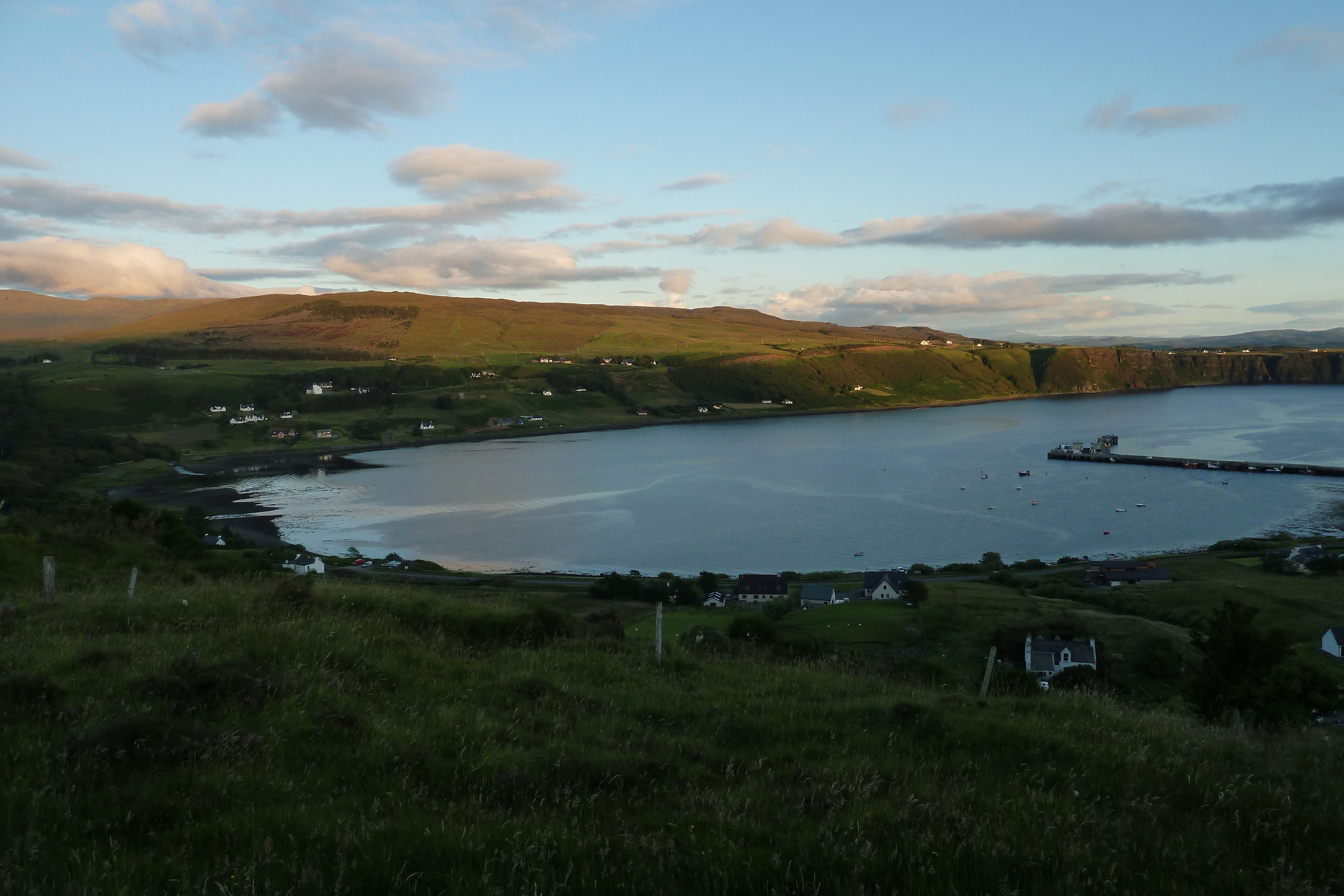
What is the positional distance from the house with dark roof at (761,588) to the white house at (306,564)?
26266 millimetres

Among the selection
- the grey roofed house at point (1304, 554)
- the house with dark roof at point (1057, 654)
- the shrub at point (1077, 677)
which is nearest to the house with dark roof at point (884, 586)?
the house with dark roof at point (1057, 654)

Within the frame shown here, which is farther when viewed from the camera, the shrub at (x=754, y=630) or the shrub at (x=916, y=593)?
the shrub at (x=916, y=593)

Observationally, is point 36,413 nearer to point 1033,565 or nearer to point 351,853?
point 1033,565

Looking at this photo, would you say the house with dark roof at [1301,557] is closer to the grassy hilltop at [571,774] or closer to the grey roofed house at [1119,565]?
the grey roofed house at [1119,565]

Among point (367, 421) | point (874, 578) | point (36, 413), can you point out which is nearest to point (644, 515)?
point (874, 578)

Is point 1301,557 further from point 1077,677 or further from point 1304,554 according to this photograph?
point 1077,677

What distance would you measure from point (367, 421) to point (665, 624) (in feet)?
414

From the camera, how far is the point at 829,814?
4.88 metres

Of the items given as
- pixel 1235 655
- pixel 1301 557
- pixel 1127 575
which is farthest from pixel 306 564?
pixel 1301 557

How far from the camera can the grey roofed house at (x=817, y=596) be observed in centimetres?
4650

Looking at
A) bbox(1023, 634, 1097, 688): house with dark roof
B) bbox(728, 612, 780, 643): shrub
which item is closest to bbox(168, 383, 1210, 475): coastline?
bbox(1023, 634, 1097, 688): house with dark roof

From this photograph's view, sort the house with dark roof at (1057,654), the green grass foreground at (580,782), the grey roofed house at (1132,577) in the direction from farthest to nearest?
the grey roofed house at (1132,577)
the house with dark roof at (1057,654)
the green grass foreground at (580,782)

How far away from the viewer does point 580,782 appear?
5.53 m

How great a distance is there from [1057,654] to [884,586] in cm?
1445
